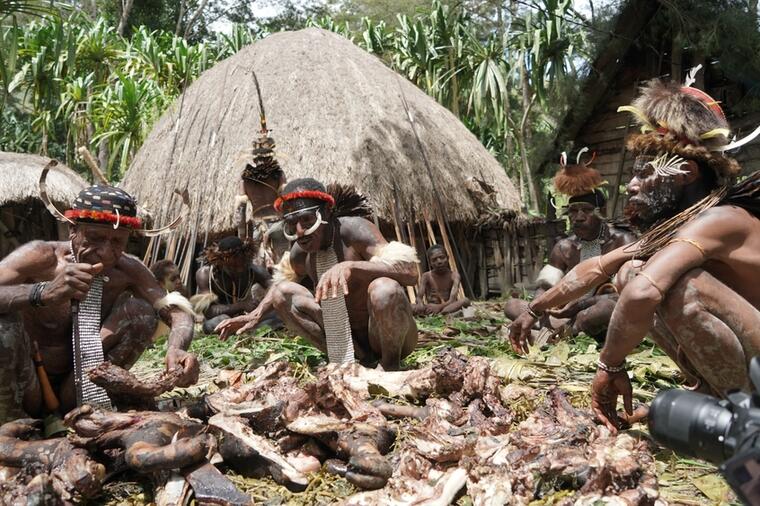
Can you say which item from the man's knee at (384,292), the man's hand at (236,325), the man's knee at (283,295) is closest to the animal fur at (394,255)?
the man's knee at (384,292)

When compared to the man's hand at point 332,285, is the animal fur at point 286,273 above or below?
below

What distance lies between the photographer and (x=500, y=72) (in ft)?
55.6

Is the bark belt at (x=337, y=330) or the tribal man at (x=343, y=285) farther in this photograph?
the bark belt at (x=337, y=330)

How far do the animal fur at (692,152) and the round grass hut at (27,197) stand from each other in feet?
33.4

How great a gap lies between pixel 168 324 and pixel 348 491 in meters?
1.53

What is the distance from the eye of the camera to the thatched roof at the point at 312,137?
9867 millimetres

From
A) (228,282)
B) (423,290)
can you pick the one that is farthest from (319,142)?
(228,282)

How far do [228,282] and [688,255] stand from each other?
6256 millimetres

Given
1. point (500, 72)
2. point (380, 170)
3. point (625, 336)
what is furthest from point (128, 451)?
point (500, 72)

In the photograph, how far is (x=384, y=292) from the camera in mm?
3979

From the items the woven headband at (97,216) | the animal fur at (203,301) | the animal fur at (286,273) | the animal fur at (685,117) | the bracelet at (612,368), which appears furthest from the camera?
the animal fur at (203,301)

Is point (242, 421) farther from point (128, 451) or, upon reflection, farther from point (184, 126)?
point (184, 126)

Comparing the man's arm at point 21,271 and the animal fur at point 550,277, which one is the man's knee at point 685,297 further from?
the animal fur at point 550,277

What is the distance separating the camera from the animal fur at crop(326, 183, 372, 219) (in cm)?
455
